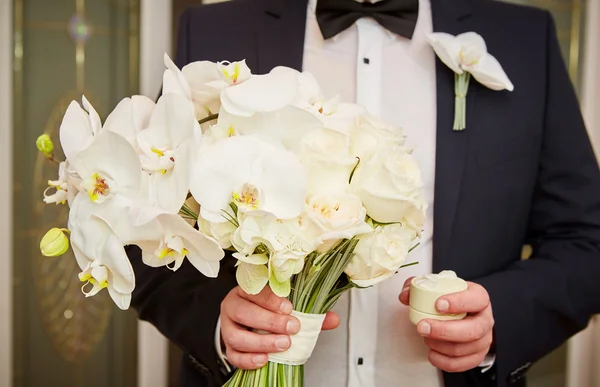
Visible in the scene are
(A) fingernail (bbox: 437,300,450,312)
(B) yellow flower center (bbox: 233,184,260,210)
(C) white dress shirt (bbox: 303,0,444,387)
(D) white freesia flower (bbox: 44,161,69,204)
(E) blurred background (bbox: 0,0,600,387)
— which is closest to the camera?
(B) yellow flower center (bbox: 233,184,260,210)

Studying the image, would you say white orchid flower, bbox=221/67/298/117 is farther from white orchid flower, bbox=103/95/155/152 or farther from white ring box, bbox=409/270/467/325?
white ring box, bbox=409/270/467/325

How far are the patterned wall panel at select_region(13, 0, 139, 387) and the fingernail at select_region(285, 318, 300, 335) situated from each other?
192cm

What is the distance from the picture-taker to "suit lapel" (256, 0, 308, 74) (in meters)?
1.32

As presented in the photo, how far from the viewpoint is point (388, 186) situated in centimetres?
75

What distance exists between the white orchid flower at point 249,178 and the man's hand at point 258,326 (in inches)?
7.2

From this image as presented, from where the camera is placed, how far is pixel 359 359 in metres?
1.24

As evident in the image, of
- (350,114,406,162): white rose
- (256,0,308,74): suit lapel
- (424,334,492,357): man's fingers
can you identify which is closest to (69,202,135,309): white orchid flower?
(350,114,406,162): white rose

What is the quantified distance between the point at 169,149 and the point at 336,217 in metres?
0.23

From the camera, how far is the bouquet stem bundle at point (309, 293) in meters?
0.79

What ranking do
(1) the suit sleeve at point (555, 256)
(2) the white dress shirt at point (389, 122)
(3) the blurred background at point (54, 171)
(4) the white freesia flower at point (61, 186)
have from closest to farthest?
1. (4) the white freesia flower at point (61, 186)
2. (1) the suit sleeve at point (555, 256)
3. (2) the white dress shirt at point (389, 122)
4. (3) the blurred background at point (54, 171)

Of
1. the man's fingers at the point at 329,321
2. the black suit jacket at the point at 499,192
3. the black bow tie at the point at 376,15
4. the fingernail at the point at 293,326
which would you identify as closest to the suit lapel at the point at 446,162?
the black suit jacket at the point at 499,192

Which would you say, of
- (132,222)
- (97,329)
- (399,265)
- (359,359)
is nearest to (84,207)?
(132,222)

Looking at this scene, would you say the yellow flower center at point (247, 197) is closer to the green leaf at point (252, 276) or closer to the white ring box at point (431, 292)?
the green leaf at point (252, 276)

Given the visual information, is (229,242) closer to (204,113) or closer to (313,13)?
(204,113)
